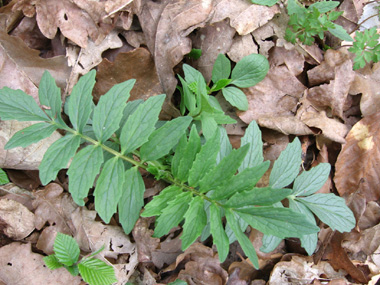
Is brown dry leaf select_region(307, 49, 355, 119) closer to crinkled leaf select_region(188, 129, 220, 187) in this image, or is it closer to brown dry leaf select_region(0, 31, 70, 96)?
crinkled leaf select_region(188, 129, 220, 187)

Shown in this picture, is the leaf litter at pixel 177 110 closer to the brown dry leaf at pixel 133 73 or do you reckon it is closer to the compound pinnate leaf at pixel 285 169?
the brown dry leaf at pixel 133 73

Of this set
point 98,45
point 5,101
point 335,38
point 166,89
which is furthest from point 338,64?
point 5,101

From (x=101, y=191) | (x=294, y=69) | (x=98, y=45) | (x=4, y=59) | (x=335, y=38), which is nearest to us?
(x=101, y=191)

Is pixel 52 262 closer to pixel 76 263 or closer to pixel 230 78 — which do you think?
pixel 76 263

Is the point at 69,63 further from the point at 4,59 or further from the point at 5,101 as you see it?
the point at 5,101

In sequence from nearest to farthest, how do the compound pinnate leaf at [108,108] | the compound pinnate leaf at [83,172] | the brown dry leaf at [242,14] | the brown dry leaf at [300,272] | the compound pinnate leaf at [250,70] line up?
the compound pinnate leaf at [83,172] → the compound pinnate leaf at [108,108] → the brown dry leaf at [300,272] → the compound pinnate leaf at [250,70] → the brown dry leaf at [242,14]

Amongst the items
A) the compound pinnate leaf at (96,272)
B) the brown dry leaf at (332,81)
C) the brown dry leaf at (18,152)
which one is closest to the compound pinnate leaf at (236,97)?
the brown dry leaf at (332,81)

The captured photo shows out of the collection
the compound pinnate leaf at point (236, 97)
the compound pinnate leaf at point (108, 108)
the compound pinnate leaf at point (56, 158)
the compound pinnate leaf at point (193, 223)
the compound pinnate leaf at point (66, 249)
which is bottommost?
the compound pinnate leaf at point (66, 249)
